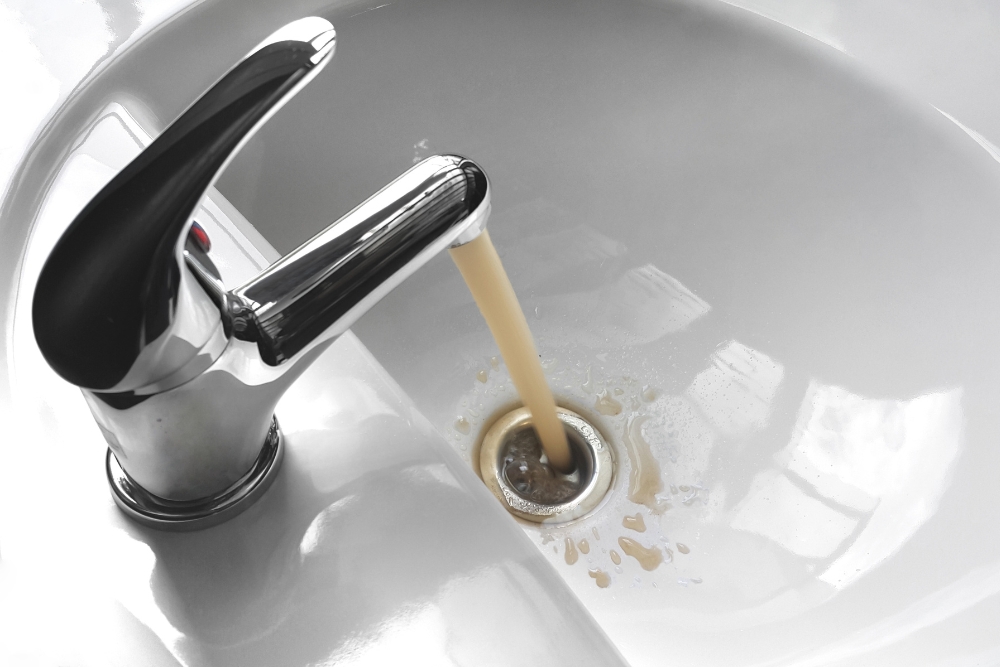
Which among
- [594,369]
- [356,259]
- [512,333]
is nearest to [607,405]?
[594,369]

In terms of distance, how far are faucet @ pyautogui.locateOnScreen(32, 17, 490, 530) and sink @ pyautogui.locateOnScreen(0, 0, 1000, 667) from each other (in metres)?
0.03

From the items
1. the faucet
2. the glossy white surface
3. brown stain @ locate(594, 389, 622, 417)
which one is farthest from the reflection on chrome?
the faucet

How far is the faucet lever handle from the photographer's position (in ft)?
0.71

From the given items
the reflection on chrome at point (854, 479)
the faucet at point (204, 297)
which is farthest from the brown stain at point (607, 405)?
the faucet at point (204, 297)

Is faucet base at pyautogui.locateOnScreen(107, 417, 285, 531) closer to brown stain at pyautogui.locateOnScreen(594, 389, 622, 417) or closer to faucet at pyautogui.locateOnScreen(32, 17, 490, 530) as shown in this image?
faucet at pyautogui.locateOnScreen(32, 17, 490, 530)

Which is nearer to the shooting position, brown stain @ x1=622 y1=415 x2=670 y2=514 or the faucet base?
the faucet base

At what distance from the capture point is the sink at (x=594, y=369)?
30 cm

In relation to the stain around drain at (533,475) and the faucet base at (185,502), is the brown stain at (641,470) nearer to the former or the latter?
the stain around drain at (533,475)

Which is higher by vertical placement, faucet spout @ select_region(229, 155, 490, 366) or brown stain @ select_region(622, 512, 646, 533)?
faucet spout @ select_region(229, 155, 490, 366)

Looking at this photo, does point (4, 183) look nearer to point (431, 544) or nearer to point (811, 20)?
point (431, 544)

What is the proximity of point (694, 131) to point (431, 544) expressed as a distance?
35 cm

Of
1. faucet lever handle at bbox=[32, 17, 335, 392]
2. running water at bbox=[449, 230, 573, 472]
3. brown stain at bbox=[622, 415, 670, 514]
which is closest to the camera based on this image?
faucet lever handle at bbox=[32, 17, 335, 392]

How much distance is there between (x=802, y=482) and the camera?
0.46 meters

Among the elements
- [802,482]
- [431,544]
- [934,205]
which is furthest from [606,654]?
[934,205]
